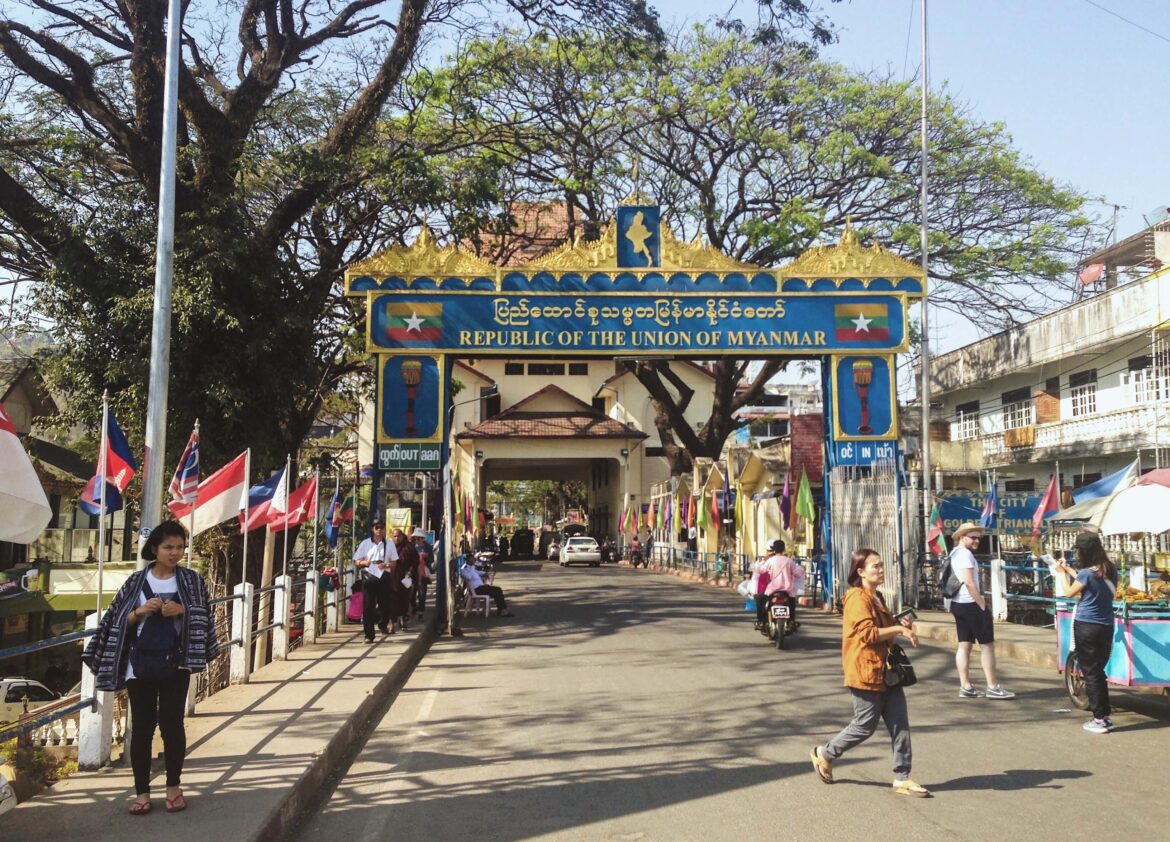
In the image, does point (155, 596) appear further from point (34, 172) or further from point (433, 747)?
point (34, 172)

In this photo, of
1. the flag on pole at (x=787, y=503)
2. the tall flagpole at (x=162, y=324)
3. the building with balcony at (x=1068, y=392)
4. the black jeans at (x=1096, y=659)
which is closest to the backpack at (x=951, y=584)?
the black jeans at (x=1096, y=659)

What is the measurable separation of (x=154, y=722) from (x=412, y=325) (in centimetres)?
1265

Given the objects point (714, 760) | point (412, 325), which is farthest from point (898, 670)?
point (412, 325)

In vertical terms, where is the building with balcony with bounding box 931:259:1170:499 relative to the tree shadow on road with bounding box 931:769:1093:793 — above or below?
above

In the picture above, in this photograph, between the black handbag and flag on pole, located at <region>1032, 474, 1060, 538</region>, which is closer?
the black handbag

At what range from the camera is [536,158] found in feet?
77.5

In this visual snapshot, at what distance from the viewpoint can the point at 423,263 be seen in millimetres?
18094

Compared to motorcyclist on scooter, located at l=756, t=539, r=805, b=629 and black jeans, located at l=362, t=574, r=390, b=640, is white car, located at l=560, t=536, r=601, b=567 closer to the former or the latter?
black jeans, located at l=362, t=574, r=390, b=640

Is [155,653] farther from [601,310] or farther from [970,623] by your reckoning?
[601,310]

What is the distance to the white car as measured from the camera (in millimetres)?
44000

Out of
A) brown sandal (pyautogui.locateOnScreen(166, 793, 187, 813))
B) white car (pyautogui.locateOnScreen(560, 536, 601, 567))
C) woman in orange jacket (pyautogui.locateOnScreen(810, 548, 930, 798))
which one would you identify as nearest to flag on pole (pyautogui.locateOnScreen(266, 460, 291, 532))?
brown sandal (pyautogui.locateOnScreen(166, 793, 187, 813))

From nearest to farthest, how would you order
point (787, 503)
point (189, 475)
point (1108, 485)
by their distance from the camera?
point (189, 475) → point (1108, 485) → point (787, 503)

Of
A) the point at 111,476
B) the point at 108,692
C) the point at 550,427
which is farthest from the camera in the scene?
the point at 550,427

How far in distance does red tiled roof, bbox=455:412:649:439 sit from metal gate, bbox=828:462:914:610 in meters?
30.0
